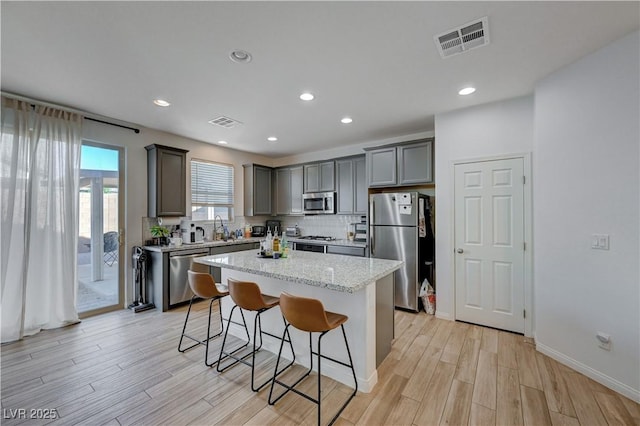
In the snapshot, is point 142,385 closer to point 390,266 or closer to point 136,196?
point 390,266

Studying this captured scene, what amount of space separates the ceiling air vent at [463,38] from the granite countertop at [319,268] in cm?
187

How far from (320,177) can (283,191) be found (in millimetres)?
1051

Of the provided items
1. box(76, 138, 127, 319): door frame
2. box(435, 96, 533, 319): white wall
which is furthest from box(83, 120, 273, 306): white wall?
box(435, 96, 533, 319): white wall

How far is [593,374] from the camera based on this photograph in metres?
2.23

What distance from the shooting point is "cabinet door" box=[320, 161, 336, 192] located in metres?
5.15

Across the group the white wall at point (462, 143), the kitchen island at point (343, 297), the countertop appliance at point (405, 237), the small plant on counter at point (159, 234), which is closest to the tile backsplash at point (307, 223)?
the small plant on counter at point (159, 234)

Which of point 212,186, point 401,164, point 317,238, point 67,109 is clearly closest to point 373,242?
point 401,164

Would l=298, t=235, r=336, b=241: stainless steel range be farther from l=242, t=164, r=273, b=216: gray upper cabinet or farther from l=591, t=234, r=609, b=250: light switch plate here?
l=591, t=234, r=609, b=250: light switch plate

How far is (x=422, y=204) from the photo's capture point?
12.8 ft

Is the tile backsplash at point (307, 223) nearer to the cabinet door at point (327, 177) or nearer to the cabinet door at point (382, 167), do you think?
the cabinet door at point (327, 177)

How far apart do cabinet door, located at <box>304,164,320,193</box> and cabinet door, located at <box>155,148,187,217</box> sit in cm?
225

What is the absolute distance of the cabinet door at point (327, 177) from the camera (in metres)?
5.15

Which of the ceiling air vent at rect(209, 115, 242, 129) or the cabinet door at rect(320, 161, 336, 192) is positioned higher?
the ceiling air vent at rect(209, 115, 242, 129)

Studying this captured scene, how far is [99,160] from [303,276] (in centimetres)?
370
